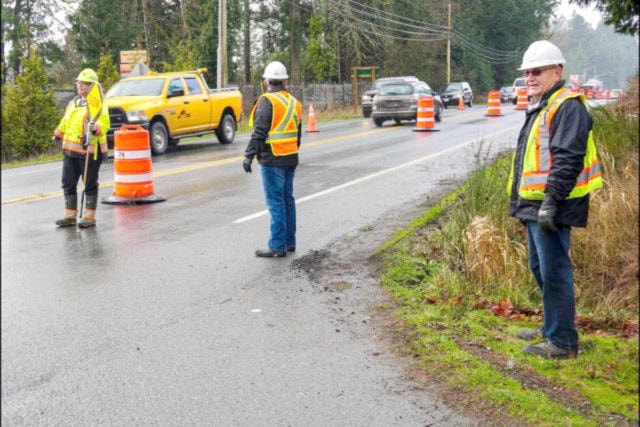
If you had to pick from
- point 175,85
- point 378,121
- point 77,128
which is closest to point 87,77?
point 77,128

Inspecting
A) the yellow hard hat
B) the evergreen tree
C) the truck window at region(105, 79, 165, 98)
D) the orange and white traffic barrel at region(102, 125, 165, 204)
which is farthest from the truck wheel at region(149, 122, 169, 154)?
the yellow hard hat

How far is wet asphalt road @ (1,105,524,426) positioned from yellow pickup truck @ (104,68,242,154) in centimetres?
675

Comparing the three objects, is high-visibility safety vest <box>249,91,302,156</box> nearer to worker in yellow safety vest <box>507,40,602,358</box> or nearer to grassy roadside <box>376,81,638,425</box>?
grassy roadside <box>376,81,638,425</box>

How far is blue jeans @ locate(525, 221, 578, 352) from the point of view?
494 centimetres

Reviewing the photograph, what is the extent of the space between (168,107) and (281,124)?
12098 millimetres

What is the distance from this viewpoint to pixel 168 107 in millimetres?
19750

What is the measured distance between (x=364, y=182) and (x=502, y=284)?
719cm

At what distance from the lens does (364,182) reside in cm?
1358

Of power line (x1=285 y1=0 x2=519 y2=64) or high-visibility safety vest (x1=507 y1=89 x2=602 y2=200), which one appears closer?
high-visibility safety vest (x1=507 y1=89 x2=602 y2=200)

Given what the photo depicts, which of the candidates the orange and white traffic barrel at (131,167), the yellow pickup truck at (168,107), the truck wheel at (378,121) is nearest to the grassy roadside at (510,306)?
the orange and white traffic barrel at (131,167)

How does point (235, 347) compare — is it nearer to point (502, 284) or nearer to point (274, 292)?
point (274, 292)

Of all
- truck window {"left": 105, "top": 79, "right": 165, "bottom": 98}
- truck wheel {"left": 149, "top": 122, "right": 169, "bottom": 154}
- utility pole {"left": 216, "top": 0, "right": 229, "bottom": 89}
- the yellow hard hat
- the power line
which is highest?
the power line

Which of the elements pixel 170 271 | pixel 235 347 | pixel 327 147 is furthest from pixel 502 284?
pixel 327 147

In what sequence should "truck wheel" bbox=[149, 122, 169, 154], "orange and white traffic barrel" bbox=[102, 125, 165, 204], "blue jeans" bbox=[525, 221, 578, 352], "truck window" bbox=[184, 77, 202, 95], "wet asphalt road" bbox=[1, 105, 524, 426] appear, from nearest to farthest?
"wet asphalt road" bbox=[1, 105, 524, 426]
"blue jeans" bbox=[525, 221, 578, 352]
"orange and white traffic barrel" bbox=[102, 125, 165, 204]
"truck wheel" bbox=[149, 122, 169, 154]
"truck window" bbox=[184, 77, 202, 95]
